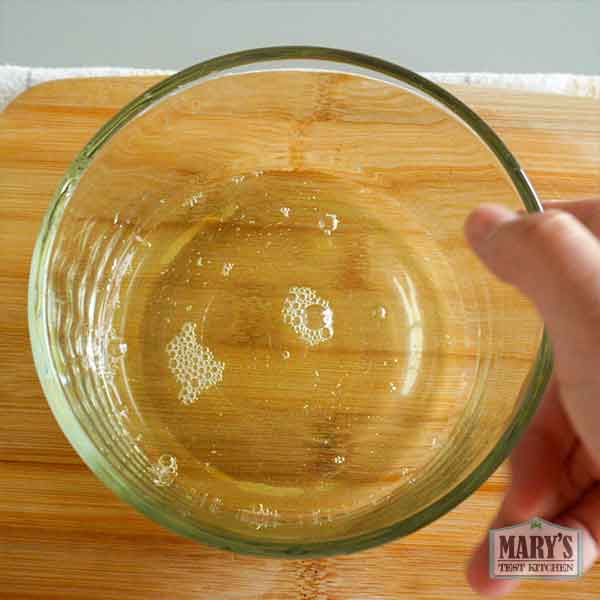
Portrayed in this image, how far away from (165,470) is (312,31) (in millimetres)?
1008

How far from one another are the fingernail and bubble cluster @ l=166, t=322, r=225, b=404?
377mm

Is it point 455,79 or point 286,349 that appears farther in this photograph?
point 455,79

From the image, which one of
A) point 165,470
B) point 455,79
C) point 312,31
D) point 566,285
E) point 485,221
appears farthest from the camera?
point 312,31

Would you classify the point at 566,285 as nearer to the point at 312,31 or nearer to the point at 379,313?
the point at 379,313

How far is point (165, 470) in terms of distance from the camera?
999 millimetres

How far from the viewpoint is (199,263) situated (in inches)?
41.7

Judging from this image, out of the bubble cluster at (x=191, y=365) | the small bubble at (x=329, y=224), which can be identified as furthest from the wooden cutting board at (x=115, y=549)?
the small bubble at (x=329, y=224)

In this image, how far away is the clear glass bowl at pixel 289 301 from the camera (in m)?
0.96

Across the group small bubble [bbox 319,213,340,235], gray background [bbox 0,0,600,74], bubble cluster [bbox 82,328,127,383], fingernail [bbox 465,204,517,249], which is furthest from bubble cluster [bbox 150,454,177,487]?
gray background [bbox 0,0,600,74]

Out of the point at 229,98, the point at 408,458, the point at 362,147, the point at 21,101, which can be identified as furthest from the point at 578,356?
the point at 21,101

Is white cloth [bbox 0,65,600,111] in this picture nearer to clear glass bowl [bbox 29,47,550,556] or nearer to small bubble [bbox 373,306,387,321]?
clear glass bowl [bbox 29,47,550,556]

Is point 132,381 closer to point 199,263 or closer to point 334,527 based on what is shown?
point 199,263

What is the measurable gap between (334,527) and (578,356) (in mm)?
383

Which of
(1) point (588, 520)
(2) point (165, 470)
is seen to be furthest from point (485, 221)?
(2) point (165, 470)
